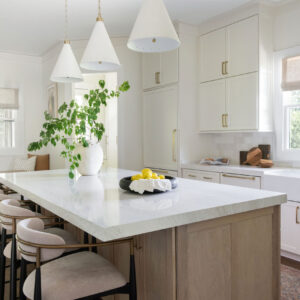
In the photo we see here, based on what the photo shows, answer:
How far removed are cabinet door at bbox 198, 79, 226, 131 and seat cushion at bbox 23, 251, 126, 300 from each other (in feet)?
10.5

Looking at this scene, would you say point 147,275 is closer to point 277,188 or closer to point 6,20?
point 277,188

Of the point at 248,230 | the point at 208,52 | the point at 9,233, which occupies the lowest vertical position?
the point at 9,233

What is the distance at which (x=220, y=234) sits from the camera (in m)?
1.58

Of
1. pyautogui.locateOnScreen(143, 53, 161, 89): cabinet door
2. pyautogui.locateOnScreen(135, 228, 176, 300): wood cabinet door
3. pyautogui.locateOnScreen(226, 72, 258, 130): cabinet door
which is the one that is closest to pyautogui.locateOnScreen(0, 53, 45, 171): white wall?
pyautogui.locateOnScreen(143, 53, 161, 89): cabinet door

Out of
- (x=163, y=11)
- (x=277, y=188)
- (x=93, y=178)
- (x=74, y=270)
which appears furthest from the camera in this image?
(x=277, y=188)

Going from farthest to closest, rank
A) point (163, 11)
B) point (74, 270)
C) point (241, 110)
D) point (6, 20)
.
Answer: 1. point (6, 20)
2. point (241, 110)
3. point (163, 11)
4. point (74, 270)

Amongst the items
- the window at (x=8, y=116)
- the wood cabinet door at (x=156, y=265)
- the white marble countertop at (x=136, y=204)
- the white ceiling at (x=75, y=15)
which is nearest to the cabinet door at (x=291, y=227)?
the white marble countertop at (x=136, y=204)

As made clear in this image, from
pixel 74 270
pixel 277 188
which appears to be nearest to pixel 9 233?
pixel 74 270

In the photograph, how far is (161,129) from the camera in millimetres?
4973

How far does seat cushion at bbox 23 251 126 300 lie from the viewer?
4.54 ft

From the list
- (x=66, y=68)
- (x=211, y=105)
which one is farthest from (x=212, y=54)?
(x=66, y=68)

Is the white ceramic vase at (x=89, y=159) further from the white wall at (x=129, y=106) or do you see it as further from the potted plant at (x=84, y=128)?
the white wall at (x=129, y=106)

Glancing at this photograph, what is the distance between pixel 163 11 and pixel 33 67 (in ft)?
16.5

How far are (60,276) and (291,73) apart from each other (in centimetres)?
346
